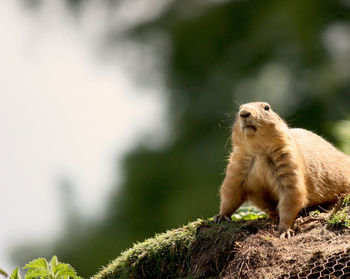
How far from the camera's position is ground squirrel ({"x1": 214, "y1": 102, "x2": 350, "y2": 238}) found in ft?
23.2

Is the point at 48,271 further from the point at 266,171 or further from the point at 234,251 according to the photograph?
the point at 266,171

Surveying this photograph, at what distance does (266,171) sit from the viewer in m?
7.20

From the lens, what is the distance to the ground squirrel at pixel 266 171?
7074 mm

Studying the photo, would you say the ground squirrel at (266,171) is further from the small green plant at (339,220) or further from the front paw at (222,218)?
the small green plant at (339,220)

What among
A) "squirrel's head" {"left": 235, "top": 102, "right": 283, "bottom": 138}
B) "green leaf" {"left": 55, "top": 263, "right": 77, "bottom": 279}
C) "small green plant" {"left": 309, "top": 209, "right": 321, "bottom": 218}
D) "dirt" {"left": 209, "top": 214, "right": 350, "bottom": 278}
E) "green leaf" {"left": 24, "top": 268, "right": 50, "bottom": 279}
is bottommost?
"dirt" {"left": 209, "top": 214, "right": 350, "bottom": 278}

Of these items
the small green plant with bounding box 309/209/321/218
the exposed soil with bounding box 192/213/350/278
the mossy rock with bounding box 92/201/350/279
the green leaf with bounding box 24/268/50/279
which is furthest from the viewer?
the small green plant with bounding box 309/209/321/218

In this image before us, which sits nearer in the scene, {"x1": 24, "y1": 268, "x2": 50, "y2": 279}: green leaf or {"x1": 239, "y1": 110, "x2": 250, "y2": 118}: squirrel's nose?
{"x1": 24, "y1": 268, "x2": 50, "y2": 279}: green leaf

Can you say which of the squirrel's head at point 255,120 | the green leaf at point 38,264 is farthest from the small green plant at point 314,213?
the green leaf at point 38,264

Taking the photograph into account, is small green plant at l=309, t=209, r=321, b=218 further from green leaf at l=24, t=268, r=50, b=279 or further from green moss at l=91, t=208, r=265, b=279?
green leaf at l=24, t=268, r=50, b=279

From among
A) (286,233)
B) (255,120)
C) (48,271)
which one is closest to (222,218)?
Answer: (286,233)

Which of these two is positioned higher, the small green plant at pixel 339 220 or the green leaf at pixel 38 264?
the green leaf at pixel 38 264

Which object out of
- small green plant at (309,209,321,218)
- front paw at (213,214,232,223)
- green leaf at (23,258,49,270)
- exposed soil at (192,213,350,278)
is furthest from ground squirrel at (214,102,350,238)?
green leaf at (23,258,49,270)

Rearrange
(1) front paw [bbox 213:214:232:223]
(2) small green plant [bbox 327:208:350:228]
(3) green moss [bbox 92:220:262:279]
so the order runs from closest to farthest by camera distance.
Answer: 1. (2) small green plant [bbox 327:208:350:228]
2. (3) green moss [bbox 92:220:262:279]
3. (1) front paw [bbox 213:214:232:223]

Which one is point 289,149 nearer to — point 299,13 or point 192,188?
point 192,188
